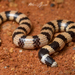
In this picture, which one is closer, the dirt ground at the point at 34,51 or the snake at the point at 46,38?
the dirt ground at the point at 34,51

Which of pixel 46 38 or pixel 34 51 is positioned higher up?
pixel 46 38

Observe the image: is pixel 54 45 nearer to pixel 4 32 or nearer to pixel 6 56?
pixel 6 56

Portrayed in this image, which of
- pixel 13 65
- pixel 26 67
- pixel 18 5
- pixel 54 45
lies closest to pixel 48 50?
pixel 54 45

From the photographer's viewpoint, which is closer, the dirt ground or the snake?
the dirt ground
